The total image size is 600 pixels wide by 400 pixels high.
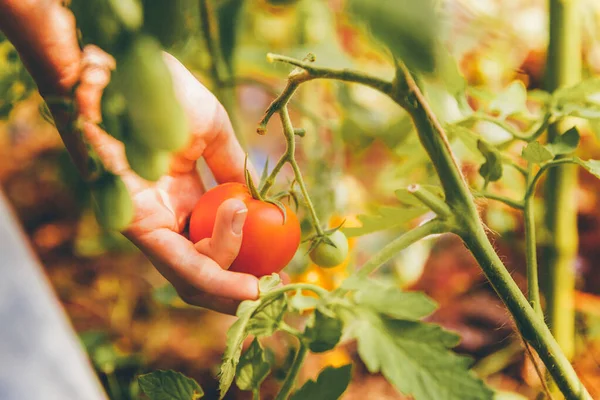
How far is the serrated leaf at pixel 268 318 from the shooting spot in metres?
0.62

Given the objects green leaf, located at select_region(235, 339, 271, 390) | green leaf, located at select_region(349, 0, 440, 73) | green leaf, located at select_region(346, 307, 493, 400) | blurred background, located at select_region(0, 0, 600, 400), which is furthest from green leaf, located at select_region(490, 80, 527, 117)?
green leaf, located at select_region(349, 0, 440, 73)

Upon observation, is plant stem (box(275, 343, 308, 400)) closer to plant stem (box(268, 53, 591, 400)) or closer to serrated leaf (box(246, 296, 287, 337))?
serrated leaf (box(246, 296, 287, 337))

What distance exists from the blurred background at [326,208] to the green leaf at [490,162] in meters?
0.22

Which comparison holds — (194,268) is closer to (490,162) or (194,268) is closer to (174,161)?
(174,161)

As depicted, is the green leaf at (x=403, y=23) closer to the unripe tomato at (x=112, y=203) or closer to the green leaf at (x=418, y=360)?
the unripe tomato at (x=112, y=203)

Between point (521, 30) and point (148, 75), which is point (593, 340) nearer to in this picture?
point (521, 30)

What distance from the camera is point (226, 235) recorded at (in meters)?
0.61

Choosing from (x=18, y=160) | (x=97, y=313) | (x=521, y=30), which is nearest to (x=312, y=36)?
(x=521, y=30)

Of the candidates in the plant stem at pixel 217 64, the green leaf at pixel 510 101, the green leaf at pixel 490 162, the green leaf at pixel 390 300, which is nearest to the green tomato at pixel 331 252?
the green leaf at pixel 390 300

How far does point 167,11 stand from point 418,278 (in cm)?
137

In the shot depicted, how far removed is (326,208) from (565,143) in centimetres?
55

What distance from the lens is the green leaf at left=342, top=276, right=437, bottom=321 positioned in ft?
1.98

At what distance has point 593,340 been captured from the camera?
4.25 ft

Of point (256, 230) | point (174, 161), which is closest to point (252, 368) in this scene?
point (256, 230)
